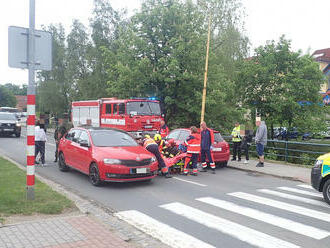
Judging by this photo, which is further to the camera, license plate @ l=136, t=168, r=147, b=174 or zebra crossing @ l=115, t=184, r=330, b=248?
license plate @ l=136, t=168, r=147, b=174

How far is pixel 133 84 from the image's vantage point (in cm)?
2011

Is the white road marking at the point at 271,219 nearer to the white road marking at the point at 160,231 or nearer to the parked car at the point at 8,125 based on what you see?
the white road marking at the point at 160,231

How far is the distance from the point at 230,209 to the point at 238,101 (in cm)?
1458

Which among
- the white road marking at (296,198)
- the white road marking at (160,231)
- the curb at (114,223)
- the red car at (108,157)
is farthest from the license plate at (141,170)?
the white road marking at (296,198)

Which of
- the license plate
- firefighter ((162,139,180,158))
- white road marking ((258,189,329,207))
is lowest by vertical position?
white road marking ((258,189,329,207))

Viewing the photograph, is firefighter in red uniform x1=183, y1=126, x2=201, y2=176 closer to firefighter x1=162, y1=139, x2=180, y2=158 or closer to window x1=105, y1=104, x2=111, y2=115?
firefighter x1=162, y1=139, x2=180, y2=158

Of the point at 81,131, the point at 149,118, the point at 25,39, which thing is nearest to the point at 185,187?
the point at 81,131

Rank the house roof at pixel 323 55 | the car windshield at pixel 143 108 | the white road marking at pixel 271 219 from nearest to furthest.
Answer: the white road marking at pixel 271 219, the car windshield at pixel 143 108, the house roof at pixel 323 55

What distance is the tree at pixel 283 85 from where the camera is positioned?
18.1 metres

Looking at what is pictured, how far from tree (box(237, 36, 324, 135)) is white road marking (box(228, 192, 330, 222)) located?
11.1m

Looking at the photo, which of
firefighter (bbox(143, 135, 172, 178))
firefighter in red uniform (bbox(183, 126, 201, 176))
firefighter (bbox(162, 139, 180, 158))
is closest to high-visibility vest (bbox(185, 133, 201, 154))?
firefighter in red uniform (bbox(183, 126, 201, 176))

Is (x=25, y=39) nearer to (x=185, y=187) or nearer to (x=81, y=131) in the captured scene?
(x=81, y=131)

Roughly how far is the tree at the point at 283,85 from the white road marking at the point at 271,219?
1214 centimetres

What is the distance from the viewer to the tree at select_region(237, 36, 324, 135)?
712 inches
